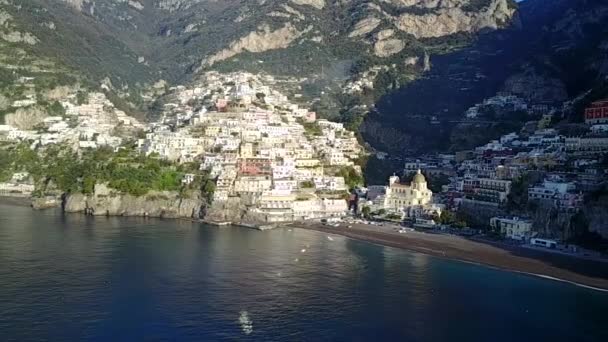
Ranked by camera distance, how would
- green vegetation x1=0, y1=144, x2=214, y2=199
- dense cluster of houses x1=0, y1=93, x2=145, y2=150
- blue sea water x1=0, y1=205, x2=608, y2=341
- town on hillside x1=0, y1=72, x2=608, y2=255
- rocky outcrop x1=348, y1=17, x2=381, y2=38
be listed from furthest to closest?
rocky outcrop x1=348, y1=17, x2=381, y2=38 → dense cluster of houses x1=0, y1=93, x2=145, y2=150 → green vegetation x1=0, y1=144, x2=214, y2=199 → town on hillside x1=0, y1=72, x2=608, y2=255 → blue sea water x1=0, y1=205, x2=608, y2=341

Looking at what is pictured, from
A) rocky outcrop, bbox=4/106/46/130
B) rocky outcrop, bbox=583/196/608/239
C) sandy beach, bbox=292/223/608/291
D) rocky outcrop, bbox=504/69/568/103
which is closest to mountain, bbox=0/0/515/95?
rocky outcrop, bbox=4/106/46/130

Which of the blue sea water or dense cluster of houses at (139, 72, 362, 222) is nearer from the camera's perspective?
the blue sea water

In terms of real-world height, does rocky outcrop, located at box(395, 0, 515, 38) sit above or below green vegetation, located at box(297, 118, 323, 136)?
above

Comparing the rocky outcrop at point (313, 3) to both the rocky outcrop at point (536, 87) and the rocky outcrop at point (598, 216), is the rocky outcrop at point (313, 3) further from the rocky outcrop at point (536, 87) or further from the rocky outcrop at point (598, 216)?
the rocky outcrop at point (598, 216)

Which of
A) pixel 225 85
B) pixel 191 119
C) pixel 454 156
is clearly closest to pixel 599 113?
pixel 454 156

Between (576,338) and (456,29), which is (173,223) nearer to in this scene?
(576,338)

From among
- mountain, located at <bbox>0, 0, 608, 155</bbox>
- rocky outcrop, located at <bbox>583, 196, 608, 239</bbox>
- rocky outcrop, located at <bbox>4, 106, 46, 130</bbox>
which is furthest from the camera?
mountain, located at <bbox>0, 0, 608, 155</bbox>

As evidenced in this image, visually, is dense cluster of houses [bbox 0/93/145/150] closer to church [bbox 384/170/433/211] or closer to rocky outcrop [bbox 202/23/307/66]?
rocky outcrop [bbox 202/23/307/66]

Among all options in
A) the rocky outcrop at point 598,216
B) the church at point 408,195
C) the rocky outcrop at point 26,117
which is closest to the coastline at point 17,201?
the rocky outcrop at point 26,117
